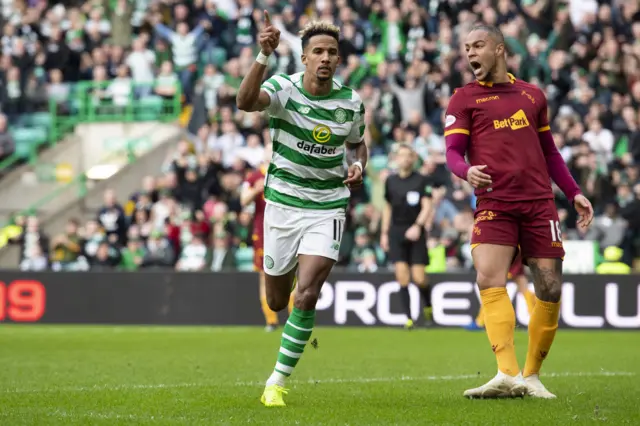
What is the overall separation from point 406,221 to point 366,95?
242 inches

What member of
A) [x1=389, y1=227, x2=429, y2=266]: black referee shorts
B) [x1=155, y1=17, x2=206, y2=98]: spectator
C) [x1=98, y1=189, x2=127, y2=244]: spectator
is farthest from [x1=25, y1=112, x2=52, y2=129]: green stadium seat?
[x1=389, y1=227, x2=429, y2=266]: black referee shorts

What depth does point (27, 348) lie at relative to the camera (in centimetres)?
1373

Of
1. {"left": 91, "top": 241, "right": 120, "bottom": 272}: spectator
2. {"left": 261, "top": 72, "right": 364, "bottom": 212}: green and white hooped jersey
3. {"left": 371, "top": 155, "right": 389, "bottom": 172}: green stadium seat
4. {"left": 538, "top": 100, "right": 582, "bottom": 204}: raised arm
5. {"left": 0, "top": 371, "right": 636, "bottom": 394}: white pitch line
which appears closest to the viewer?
{"left": 261, "top": 72, "right": 364, "bottom": 212}: green and white hooped jersey

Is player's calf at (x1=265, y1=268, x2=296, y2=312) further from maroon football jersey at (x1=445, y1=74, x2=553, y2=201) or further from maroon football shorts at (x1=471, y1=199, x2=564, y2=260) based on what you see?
maroon football jersey at (x1=445, y1=74, x2=553, y2=201)

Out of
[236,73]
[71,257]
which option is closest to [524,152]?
[71,257]

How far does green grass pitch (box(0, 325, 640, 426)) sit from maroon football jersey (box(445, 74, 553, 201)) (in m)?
1.43

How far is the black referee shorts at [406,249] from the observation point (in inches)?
661

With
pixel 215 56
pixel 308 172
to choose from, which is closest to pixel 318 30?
pixel 308 172

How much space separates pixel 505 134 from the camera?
8.36 m

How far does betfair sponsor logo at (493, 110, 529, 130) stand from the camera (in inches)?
329

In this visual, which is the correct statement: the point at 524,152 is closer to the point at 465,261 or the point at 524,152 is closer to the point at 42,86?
the point at 465,261

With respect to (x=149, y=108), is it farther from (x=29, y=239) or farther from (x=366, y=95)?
(x=366, y=95)

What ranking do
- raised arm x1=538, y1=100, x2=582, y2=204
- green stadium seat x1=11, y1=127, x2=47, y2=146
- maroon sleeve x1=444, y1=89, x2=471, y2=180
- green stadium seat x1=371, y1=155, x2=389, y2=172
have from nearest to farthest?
maroon sleeve x1=444, y1=89, x2=471, y2=180
raised arm x1=538, y1=100, x2=582, y2=204
green stadium seat x1=371, y1=155, x2=389, y2=172
green stadium seat x1=11, y1=127, x2=47, y2=146

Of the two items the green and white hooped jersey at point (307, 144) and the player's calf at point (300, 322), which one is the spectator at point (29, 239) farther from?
the player's calf at point (300, 322)
